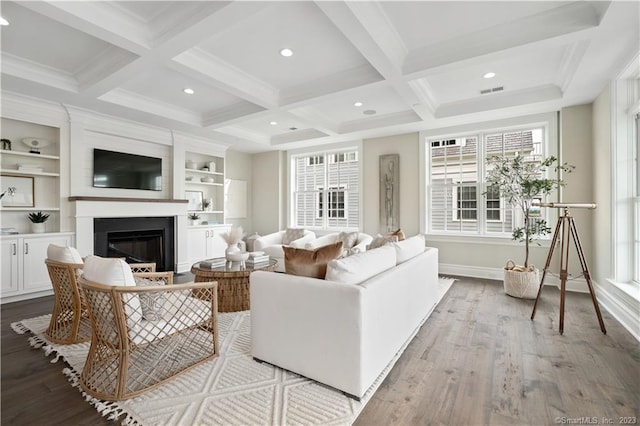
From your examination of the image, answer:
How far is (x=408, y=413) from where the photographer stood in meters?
1.70

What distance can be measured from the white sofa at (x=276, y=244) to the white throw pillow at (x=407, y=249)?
2.71 m

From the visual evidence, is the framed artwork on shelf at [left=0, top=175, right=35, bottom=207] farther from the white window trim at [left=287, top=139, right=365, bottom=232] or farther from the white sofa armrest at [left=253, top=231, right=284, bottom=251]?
the white window trim at [left=287, top=139, right=365, bottom=232]

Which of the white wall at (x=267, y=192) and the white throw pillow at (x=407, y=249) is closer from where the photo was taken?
the white throw pillow at (x=407, y=249)

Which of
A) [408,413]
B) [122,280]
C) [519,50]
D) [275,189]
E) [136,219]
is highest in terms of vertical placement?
[519,50]

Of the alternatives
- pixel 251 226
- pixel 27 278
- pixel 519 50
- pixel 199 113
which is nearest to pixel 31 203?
pixel 27 278

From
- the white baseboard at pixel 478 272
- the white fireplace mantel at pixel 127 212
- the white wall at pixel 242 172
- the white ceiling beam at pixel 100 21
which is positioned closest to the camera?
the white ceiling beam at pixel 100 21

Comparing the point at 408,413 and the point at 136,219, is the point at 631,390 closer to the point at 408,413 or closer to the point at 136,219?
the point at 408,413

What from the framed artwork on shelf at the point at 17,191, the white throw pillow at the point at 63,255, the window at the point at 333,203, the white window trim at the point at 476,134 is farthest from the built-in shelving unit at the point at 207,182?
the white window trim at the point at 476,134

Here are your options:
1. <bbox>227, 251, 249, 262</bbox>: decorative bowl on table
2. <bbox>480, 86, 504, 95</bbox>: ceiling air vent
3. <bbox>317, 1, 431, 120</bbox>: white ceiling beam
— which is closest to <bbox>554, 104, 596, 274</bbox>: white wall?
<bbox>480, 86, 504, 95</bbox>: ceiling air vent

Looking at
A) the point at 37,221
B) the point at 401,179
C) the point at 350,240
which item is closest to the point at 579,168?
the point at 401,179

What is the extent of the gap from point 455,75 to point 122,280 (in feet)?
13.4

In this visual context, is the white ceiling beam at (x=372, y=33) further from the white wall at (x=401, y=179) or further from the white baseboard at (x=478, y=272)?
the white baseboard at (x=478, y=272)

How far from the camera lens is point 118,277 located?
73.9 inches

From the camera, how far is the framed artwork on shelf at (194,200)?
6215mm
